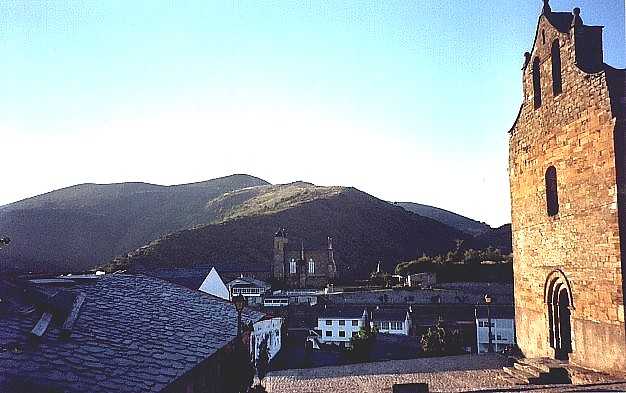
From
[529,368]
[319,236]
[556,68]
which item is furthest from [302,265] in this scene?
[556,68]

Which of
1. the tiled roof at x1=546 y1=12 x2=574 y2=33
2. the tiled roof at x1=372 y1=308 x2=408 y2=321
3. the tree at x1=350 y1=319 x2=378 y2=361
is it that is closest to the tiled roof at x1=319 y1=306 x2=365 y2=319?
the tiled roof at x1=372 y1=308 x2=408 y2=321

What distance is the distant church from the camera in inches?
3273

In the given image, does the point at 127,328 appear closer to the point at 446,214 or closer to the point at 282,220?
the point at 282,220

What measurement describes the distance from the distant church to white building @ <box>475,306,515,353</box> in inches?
1689

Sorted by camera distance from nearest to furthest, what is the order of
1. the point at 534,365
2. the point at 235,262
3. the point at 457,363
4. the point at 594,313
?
the point at 594,313, the point at 534,365, the point at 457,363, the point at 235,262

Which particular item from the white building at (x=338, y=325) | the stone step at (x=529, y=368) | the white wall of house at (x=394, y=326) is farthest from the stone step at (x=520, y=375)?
the white building at (x=338, y=325)

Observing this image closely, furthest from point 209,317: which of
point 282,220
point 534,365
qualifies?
point 282,220

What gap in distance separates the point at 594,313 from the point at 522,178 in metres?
5.63

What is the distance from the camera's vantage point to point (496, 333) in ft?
131

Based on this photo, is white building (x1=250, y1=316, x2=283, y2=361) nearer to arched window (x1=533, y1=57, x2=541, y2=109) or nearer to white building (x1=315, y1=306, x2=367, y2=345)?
white building (x1=315, y1=306, x2=367, y2=345)

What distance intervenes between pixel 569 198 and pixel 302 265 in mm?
70357

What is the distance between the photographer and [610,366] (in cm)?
1295

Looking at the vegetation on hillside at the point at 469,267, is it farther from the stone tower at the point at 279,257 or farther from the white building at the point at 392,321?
the stone tower at the point at 279,257

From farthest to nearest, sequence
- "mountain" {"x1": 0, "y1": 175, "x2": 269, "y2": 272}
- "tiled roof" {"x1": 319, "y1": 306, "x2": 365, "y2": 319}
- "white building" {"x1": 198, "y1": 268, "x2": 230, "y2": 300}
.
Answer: "mountain" {"x1": 0, "y1": 175, "x2": 269, "y2": 272}, "tiled roof" {"x1": 319, "y1": 306, "x2": 365, "y2": 319}, "white building" {"x1": 198, "y1": 268, "x2": 230, "y2": 300}
